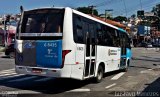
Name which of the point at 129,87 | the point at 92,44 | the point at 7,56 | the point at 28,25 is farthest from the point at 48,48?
the point at 7,56

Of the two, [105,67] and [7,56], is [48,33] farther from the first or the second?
[7,56]

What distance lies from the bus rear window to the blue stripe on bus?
1.57 ft

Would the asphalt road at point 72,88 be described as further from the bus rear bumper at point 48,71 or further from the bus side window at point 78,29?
the bus side window at point 78,29

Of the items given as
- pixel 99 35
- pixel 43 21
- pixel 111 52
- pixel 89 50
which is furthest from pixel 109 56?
pixel 43 21

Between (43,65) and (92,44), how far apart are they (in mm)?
2565

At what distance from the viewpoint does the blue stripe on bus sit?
470 inches

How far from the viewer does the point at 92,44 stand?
13945mm

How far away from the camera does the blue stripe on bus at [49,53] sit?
39.2ft

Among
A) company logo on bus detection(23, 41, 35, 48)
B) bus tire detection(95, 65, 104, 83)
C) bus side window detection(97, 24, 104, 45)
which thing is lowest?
bus tire detection(95, 65, 104, 83)

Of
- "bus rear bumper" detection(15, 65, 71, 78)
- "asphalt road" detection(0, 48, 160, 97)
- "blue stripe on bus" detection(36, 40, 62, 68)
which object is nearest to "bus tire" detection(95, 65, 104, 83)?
"asphalt road" detection(0, 48, 160, 97)

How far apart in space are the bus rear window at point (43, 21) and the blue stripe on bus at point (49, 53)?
48 cm

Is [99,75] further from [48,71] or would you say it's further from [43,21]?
[43,21]

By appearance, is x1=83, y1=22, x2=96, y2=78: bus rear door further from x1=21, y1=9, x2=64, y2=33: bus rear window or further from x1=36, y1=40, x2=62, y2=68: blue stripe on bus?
x1=36, y1=40, x2=62, y2=68: blue stripe on bus

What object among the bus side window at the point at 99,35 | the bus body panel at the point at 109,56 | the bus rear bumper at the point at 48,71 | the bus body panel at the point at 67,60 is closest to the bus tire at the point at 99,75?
the bus body panel at the point at 109,56
